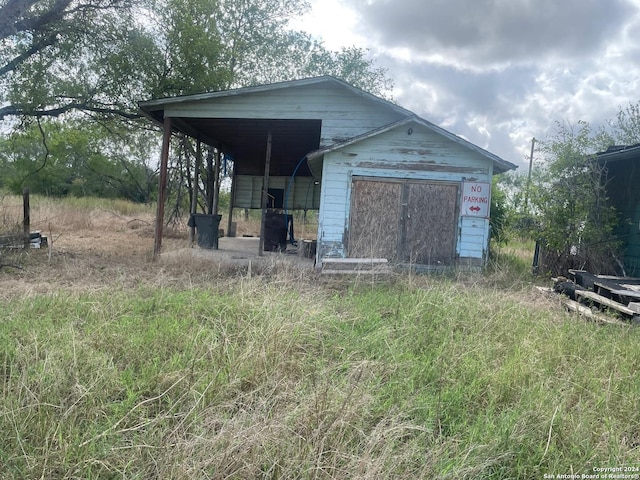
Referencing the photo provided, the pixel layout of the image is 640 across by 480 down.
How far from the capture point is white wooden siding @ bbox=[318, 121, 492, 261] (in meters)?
8.30

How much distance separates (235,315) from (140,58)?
986cm

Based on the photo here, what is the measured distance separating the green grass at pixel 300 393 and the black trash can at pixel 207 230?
6.30m

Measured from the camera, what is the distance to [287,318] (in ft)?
12.0

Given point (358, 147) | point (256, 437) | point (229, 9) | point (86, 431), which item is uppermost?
point (229, 9)

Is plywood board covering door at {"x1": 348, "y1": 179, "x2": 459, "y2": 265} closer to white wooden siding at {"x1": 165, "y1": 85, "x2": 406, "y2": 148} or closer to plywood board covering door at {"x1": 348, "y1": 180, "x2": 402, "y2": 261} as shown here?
plywood board covering door at {"x1": 348, "y1": 180, "x2": 402, "y2": 261}

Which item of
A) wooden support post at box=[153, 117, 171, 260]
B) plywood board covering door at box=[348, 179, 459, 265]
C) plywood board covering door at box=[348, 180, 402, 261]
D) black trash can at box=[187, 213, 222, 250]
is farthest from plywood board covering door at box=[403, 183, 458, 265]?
wooden support post at box=[153, 117, 171, 260]

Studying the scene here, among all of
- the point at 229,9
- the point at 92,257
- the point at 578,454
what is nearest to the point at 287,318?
the point at 578,454

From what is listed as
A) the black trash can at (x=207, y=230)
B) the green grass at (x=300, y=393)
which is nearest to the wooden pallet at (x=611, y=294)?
the green grass at (x=300, y=393)

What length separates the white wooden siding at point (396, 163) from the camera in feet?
27.2

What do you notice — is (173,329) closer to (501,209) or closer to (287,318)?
(287,318)

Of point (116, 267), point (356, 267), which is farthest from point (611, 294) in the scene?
point (116, 267)

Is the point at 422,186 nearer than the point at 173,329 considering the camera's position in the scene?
No

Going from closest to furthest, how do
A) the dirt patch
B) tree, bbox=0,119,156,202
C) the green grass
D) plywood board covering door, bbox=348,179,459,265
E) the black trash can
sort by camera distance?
the green grass → the dirt patch → plywood board covering door, bbox=348,179,459,265 → the black trash can → tree, bbox=0,119,156,202

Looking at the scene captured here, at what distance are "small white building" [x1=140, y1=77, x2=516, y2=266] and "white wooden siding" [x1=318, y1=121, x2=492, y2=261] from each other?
0.8 inches
